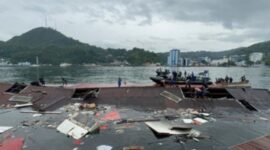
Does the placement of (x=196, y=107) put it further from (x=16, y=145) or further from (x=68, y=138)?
(x=16, y=145)

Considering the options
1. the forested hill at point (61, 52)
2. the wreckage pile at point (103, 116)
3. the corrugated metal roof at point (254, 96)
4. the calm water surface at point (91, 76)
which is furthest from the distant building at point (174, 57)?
the forested hill at point (61, 52)

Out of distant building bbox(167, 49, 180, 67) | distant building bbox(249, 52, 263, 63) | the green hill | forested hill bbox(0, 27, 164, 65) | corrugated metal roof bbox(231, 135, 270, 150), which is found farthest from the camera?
the green hill

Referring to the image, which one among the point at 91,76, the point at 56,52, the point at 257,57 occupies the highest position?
the point at 56,52

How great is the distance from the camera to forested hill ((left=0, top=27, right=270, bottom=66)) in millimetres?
141250

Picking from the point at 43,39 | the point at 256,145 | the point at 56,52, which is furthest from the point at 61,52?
the point at 256,145

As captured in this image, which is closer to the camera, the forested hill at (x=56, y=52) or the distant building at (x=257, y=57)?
the forested hill at (x=56, y=52)

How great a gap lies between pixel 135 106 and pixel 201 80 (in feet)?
34.5

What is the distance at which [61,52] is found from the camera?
14688cm

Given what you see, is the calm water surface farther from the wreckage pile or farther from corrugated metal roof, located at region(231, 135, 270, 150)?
corrugated metal roof, located at region(231, 135, 270, 150)

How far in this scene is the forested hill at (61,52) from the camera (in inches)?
5561

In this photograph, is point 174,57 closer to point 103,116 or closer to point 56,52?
point 103,116

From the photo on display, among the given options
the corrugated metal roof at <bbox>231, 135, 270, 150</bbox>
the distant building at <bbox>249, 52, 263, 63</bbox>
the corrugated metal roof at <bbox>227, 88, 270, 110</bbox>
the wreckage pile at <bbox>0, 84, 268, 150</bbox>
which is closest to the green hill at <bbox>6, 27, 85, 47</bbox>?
the distant building at <bbox>249, 52, 263, 63</bbox>

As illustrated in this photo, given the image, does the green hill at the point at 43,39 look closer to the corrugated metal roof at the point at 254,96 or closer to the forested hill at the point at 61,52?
the forested hill at the point at 61,52

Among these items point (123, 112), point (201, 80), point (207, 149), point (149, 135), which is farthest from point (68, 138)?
point (201, 80)
